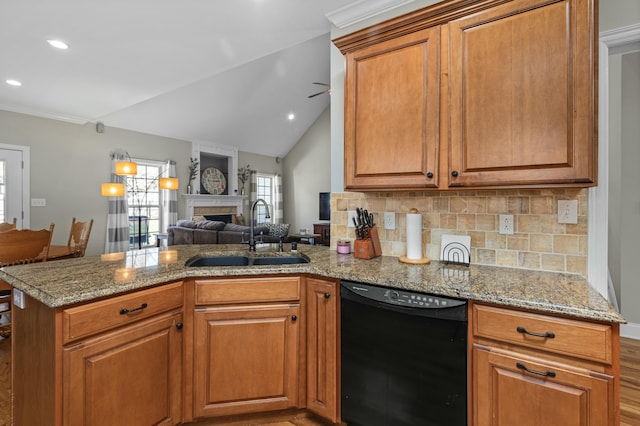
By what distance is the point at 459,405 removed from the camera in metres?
1.31

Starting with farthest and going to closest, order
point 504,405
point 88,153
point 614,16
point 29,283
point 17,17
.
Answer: point 88,153 < point 17,17 < point 614,16 < point 29,283 < point 504,405

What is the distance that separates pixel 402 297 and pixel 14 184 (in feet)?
19.7

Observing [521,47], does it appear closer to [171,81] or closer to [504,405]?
[504,405]

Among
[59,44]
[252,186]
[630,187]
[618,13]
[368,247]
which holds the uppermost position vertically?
[59,44]

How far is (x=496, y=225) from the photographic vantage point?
1814 mm

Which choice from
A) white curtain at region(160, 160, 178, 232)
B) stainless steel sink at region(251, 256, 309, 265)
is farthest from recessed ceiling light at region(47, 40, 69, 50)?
white curtain at region(160, 160, 178, 232)

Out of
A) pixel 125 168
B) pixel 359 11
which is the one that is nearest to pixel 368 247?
pixel 359 11

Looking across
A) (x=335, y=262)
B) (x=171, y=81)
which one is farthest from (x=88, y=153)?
(x=335, y=262)

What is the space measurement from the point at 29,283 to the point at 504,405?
78.9 inches

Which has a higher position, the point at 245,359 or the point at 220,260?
the point at 220,260

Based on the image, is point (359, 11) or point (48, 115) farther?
point (48, 115)

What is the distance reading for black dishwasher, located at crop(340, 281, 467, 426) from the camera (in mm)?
1324

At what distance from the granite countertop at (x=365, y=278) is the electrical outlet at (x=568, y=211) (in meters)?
0.27

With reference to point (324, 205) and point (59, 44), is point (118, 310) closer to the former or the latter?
point (59, 44)
